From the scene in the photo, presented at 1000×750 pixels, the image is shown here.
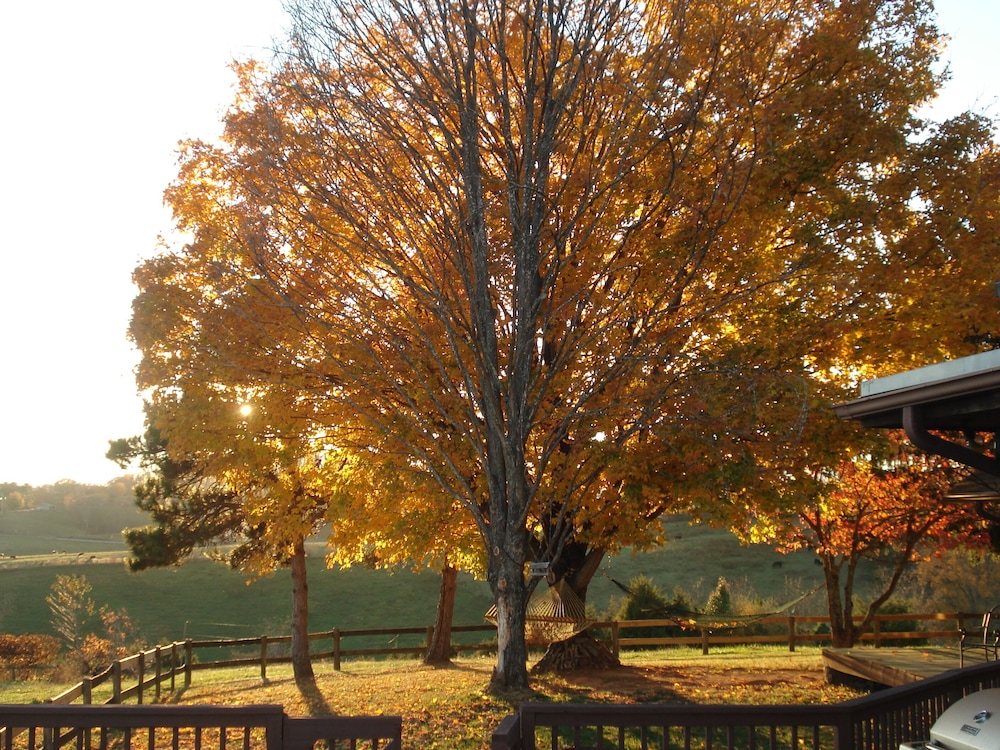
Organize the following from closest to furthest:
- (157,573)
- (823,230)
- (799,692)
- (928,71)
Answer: (823,230)
(928,71)
(799,692)
(157,573)

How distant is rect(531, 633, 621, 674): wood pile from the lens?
48.1ft

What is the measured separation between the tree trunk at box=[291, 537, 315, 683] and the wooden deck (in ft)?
34.0

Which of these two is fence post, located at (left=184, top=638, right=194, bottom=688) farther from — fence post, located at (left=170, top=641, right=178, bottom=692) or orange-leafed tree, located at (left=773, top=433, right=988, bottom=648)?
orange-leafed tree, located at (left=773, top=433, right=988, bottom=648)

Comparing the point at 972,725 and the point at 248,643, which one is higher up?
the point at 972,725

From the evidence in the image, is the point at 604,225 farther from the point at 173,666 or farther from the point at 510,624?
the point at 173,666

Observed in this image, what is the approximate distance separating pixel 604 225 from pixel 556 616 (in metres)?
6.43

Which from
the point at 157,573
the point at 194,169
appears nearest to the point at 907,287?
the point at 194,169

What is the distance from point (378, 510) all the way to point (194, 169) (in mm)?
6271

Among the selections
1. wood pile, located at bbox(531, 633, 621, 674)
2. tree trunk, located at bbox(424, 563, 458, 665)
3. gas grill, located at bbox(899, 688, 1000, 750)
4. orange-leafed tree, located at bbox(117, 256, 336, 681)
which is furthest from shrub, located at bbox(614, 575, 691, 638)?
gas grill, located at bbox(899, 688, 1000, 750)

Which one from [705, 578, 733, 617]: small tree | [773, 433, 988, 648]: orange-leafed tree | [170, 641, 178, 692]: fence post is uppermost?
[773, 433, 988, 648]: orange-leafed tree

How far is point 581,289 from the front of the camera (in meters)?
10.3

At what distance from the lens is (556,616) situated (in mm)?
13320

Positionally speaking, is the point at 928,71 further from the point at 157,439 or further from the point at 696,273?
the point at 157,439

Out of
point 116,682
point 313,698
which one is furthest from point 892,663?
point 116,682
